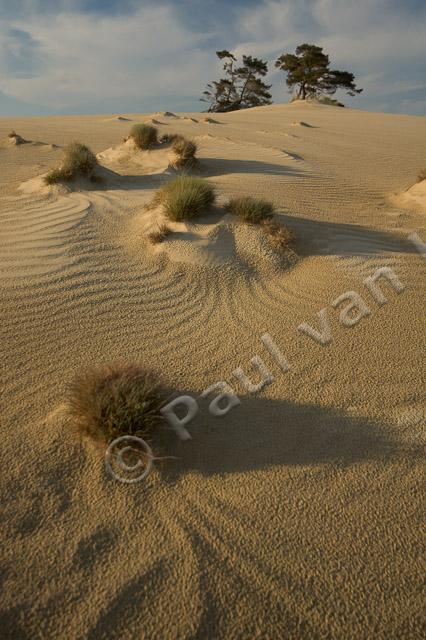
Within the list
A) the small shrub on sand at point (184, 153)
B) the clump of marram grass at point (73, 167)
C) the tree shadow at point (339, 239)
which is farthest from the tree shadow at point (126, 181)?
the tree shadow at point (339, 239)

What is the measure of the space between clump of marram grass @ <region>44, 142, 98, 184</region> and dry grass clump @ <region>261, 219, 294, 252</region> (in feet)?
10.1

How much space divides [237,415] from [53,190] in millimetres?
4630

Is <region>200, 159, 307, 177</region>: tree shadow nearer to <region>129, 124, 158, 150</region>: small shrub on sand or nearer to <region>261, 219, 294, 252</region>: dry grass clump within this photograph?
<region>129, 124, 158, 150</region>: small shrub on sand

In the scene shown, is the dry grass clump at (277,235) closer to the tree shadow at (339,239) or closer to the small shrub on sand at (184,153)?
the tree shadow at (339,239)

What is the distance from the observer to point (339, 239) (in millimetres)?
4938

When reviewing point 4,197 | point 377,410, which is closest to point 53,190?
point 4,197

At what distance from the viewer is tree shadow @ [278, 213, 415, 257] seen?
4.69 meters

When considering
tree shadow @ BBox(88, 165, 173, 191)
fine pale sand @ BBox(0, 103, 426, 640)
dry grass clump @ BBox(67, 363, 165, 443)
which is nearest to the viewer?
fine pale sand @ BBox(0, 103, 426, 640)

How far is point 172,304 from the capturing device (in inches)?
152

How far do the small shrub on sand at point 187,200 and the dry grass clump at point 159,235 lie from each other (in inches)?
8.2

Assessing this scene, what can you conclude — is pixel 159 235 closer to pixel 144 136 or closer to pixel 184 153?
pixel 184 153

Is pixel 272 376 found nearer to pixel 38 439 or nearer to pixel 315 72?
pixel 38 439

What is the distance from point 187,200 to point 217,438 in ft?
9.82

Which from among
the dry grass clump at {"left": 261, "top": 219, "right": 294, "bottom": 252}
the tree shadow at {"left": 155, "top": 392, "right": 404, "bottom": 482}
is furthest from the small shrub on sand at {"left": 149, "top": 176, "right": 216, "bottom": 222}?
the tree shadow at {"left": 155, "top": 392, "right": 404, "bottom": 482}
